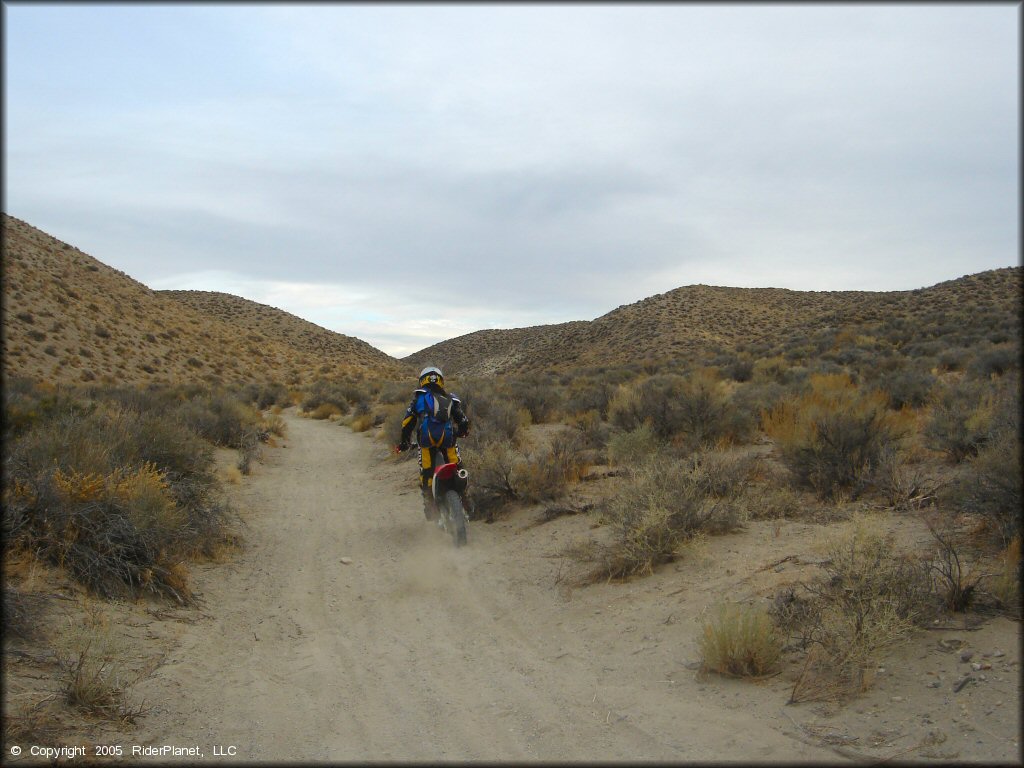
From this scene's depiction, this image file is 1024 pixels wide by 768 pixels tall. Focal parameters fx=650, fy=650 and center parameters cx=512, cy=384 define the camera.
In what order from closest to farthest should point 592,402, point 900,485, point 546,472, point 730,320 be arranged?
point 900,485 → point 546,472 → point 592,402 → point 730,320

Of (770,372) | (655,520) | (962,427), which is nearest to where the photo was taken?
(655,520)

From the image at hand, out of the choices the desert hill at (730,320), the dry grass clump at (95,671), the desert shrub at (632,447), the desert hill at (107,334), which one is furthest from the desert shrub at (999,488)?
the desert hill at (107,334)

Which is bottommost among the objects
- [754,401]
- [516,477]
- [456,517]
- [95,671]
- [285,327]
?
[95,671]

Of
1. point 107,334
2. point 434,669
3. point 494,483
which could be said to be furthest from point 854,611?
point 107,334

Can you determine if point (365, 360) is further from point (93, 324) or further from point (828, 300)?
point (828, 300)

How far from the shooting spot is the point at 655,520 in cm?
660

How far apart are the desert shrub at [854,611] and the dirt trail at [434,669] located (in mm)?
591

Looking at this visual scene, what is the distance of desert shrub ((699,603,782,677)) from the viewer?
4.43 m

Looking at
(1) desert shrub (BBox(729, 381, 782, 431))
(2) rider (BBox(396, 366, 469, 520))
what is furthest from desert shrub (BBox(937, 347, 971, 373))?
(2) rider (BBox(396, 366, 469, 520))

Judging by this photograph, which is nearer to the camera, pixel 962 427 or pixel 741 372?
pixel 962 427

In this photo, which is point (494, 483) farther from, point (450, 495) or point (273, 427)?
point (273, 427)

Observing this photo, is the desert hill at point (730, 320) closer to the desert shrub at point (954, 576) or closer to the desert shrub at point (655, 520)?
the desert shrub at point (655, 520)

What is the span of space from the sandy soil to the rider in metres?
1.14

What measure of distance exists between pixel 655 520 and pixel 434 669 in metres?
2.70
